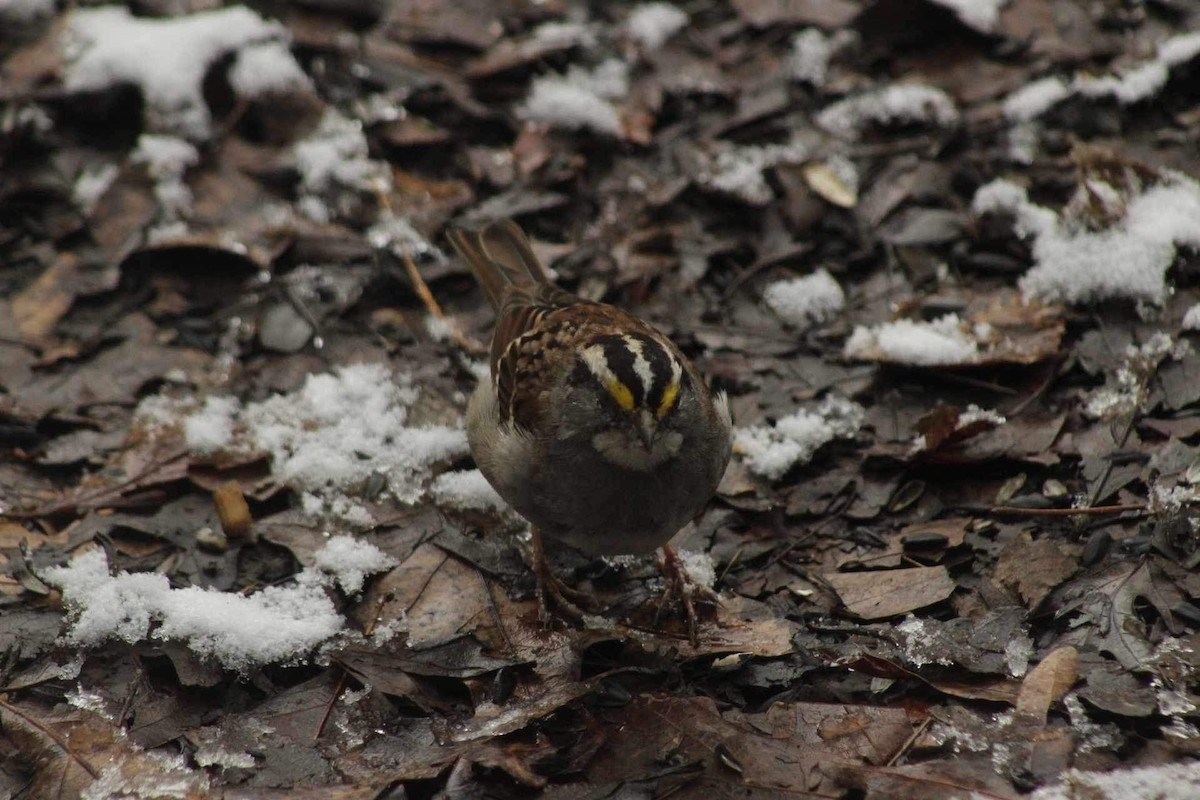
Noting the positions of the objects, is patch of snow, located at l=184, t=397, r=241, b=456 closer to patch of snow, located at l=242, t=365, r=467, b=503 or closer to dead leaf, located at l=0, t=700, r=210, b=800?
patch of snow, located at l=242, t=365, r=467, b=503

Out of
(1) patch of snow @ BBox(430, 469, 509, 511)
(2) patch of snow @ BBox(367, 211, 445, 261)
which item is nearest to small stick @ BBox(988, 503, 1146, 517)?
(1) patch of snow @ BBox(430, 469, 509, 511)

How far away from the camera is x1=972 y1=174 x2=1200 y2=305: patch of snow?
17.3 ft

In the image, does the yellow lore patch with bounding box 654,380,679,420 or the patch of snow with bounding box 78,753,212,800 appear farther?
the yellow lore patch with bounding box 654,380,679,420

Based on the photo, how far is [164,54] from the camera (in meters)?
6.79

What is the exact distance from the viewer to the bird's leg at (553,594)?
4.49 m

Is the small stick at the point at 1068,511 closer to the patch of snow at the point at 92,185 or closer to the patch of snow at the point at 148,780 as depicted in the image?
the patch of snow at the point at 148,780

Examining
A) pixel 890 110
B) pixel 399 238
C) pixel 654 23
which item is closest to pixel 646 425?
pixel 399 238

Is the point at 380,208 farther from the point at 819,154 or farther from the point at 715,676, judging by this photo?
the point at 715,676

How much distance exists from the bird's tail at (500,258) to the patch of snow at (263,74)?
196 centimetres

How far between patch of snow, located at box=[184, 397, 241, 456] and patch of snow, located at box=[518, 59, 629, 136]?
8.47 feet

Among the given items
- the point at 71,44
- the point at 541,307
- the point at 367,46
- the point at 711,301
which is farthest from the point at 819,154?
the point at 71,44

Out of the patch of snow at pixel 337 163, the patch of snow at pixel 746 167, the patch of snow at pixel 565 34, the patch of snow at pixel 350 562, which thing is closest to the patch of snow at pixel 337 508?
the patch of snow at pixel 350 562

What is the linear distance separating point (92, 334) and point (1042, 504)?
14.2ft

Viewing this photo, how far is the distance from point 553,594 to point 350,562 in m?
0.79
